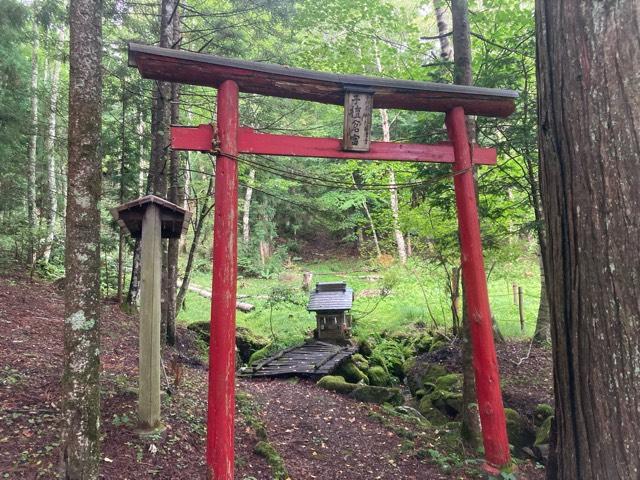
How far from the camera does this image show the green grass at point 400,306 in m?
12.3

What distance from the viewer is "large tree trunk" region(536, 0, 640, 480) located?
6.21 ft

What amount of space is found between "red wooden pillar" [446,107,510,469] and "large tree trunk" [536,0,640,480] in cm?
239

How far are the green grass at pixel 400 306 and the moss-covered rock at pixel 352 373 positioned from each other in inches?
117

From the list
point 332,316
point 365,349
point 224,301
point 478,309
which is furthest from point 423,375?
point 224,301

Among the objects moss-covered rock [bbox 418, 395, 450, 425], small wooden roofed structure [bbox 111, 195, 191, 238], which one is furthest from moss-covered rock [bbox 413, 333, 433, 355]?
small wooden roofed structure [bbox 111, 195, 191, 238]

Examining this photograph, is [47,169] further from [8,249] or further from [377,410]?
[377,410]

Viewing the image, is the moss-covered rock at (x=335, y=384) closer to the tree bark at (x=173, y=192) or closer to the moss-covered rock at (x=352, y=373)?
the moss-covered rock at (x=352, y=373)

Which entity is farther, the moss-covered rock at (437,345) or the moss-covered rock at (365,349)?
the moss-covered rock at (365,349)

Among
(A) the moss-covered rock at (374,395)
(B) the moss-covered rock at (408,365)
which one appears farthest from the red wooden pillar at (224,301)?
(B) the moss-covered rock at (408,365)

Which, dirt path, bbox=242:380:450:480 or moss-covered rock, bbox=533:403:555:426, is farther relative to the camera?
moss-covered rock, bbox=533:403:555:426

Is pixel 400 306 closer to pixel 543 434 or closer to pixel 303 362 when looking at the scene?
pixel 303 362

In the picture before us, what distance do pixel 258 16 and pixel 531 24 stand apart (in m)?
5.30

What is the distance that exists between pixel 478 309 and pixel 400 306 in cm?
1014

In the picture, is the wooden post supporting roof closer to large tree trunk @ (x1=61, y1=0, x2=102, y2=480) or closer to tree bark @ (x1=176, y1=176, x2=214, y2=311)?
large tree trunk @ (x1=61, y1=0, x2=102, y2=480)
